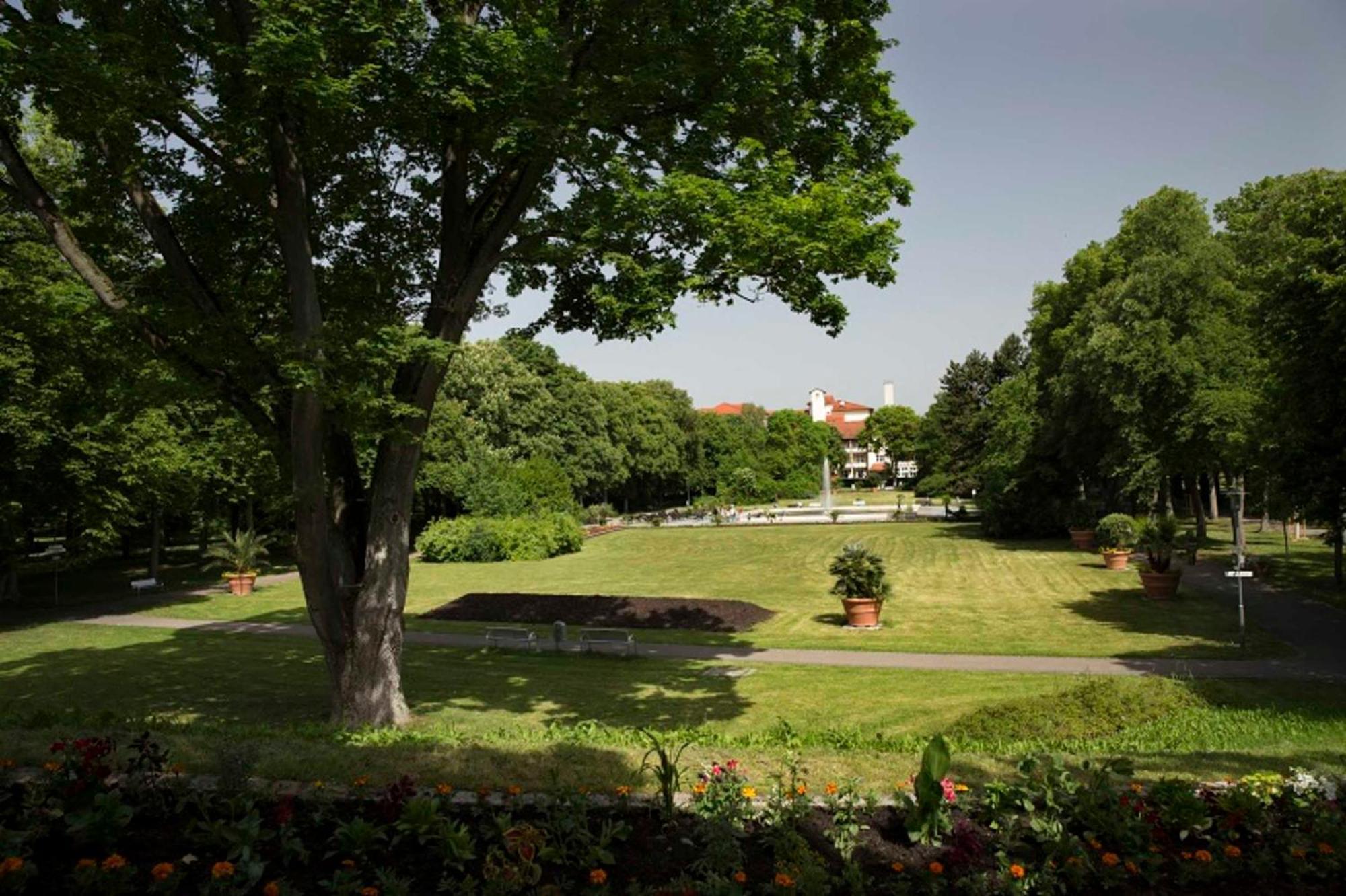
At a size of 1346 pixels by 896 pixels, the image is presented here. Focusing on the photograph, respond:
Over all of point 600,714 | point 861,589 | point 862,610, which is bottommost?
point 600,714

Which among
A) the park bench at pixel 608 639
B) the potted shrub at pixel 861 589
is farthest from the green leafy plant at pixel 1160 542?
the park bench at pixel 608 639

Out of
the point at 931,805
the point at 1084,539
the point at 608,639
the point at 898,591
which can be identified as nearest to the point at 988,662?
the point at 608,639

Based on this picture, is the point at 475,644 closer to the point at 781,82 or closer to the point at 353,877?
the point at 781,82

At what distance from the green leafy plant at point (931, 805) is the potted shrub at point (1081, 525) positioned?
32.6 metres

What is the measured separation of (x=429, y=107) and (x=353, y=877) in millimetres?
7441

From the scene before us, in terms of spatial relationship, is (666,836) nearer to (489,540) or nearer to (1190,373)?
(1190,373)

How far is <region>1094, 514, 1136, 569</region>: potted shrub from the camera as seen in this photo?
27250 millimetres

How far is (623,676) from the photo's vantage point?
14.6 metres

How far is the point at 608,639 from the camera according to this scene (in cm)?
1770

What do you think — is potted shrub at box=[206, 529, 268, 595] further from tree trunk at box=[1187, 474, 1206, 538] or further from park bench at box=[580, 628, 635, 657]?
tree trunk at box=[1187, 474, 1206, 538]

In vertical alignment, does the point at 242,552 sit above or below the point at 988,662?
above

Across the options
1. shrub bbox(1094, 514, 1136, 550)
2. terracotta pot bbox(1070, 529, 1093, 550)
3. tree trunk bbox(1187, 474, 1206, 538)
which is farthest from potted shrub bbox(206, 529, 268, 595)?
tree trunk bbox(1187, 474, 1206, 538)

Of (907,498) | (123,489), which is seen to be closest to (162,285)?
(123,489)

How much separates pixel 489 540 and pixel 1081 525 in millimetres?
24336
